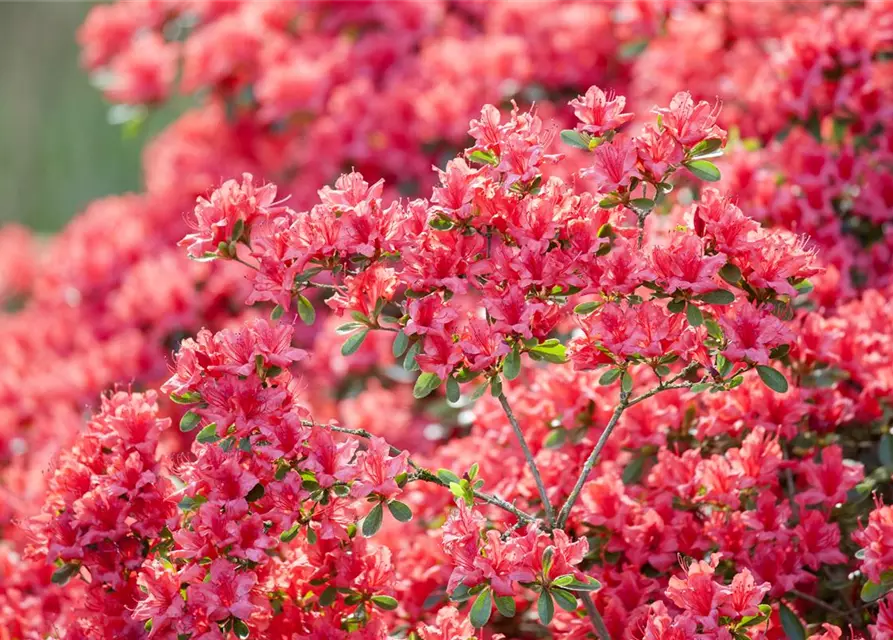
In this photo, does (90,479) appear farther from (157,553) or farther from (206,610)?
(206,610)

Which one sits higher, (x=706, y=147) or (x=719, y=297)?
(x=706, y=147)

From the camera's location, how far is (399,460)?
1.58 meters

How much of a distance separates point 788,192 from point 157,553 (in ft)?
4.91

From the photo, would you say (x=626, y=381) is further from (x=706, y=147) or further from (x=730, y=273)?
(x=706, y=147)

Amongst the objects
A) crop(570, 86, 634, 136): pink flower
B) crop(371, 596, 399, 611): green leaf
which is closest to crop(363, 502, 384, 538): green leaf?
crop(371, 596, 399, 611): green leaf

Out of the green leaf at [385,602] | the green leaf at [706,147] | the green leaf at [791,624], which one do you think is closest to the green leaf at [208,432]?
the green leaf at [385,602]

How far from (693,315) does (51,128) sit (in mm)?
6257

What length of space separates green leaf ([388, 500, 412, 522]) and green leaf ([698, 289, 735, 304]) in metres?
0.52

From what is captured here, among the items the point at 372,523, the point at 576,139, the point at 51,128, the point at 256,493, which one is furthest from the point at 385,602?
the point at 51,128

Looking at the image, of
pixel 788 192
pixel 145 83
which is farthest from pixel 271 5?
pixel 788 192

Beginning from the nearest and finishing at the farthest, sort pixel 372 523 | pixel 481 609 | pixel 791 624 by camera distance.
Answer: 1. pixel 481 609
2. pixel 372 523
3. pixel 791 624

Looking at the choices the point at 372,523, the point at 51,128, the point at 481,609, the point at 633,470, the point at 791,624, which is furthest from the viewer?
the point at 51,128

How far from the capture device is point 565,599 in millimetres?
1489

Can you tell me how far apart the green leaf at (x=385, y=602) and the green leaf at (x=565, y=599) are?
27 centimetres
